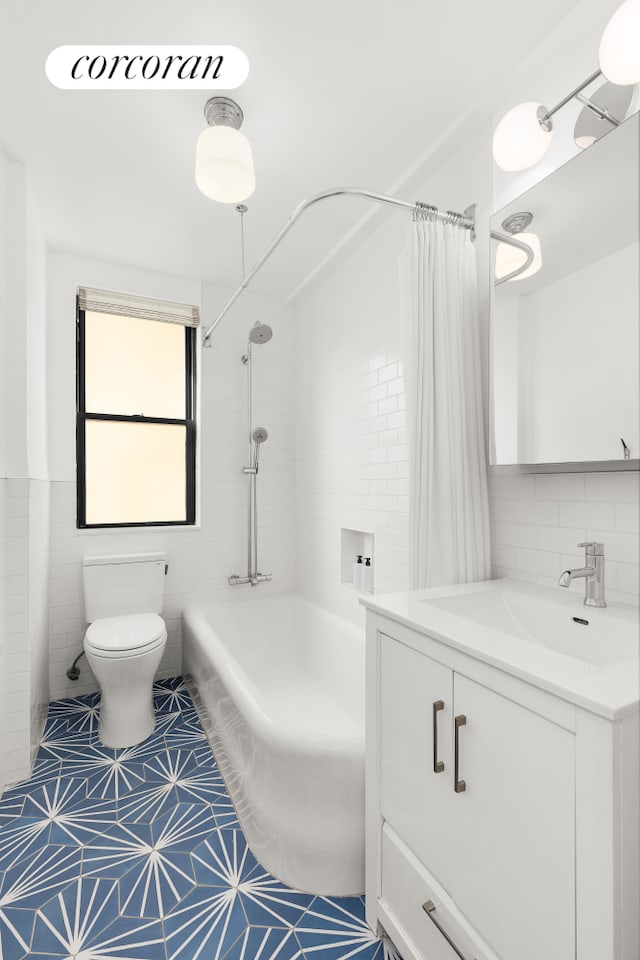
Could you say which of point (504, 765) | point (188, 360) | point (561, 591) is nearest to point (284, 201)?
point (188, 360)

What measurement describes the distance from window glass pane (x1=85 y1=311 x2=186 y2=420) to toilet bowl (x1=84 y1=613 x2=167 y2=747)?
1.34 meters

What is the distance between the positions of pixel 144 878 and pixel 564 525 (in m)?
1.65

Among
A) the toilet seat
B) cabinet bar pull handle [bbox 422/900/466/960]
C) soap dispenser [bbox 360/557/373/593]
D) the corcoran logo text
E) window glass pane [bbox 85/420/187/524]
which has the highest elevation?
the corcoran logo text

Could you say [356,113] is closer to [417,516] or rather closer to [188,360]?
[417,516]

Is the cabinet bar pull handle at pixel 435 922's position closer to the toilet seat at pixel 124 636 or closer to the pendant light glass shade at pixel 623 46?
the toilet seat at pixel 124 636

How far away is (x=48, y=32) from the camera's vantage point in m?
1.34

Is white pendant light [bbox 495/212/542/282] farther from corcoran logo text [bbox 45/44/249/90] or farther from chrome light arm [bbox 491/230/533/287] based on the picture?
corcoran logo text [bbox 45/44/249/90]

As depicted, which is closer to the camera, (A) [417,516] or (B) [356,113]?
(A) [417,516]

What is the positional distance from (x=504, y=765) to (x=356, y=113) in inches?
77.1

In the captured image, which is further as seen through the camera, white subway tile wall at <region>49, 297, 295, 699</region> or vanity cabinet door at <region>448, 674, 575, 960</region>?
white subway tile wall at <region>49, 297, 295, 699</region>

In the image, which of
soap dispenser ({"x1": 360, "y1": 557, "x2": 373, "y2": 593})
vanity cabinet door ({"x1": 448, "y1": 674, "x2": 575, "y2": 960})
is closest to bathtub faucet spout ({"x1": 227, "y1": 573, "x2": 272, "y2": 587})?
soap dispenser ({"x1": 360, "y1": 557, "x2": 373, "y2": 593})

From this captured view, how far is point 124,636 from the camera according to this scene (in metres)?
2.20

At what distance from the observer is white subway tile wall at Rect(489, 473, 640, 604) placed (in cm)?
116

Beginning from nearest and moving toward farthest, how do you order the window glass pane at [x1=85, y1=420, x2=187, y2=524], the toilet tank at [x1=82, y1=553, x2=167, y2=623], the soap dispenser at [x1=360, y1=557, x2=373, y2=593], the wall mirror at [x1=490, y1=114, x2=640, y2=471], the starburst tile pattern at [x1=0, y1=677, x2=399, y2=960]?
the wall mirror at [x1=490, y1=114, x2=640, y2=471] < the starburst tile pattern at [x1=0, y1=677, x2=399, y2=960] < the soap dispenser at [x1=360, y1=557, x2=373, y2=593] < the toilet tank at [x1=82, y1=553, x2=167, y2=623] < the window glass pane at [x1=85, y1=420, x2=187, y2=524]
